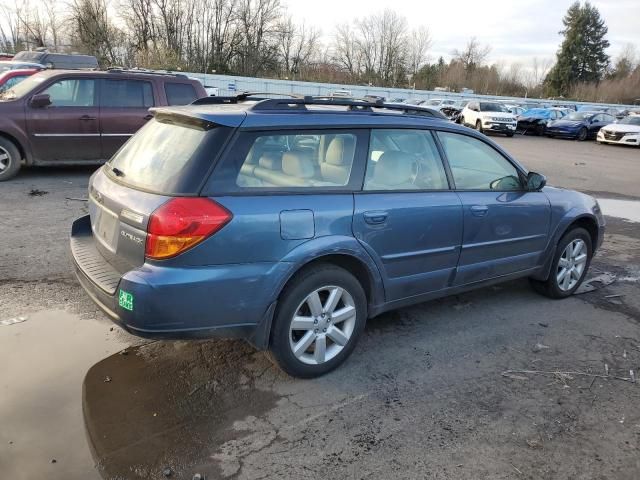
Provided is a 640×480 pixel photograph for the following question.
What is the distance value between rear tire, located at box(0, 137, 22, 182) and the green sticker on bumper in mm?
6906

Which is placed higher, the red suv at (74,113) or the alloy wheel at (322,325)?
the red suv at (74,113)

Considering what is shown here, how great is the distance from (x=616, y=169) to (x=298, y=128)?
15799 millimetres

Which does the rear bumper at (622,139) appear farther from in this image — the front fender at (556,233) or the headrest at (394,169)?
the headrest at (394,169)

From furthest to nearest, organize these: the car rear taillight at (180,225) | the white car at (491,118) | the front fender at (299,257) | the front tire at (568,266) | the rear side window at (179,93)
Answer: the white car at (491,118)
the rear side window at (179,93)
the front tire at (568,266)
the front fender at (299,257)
the car rear taillight at (180,225)

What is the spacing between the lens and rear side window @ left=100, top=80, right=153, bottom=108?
903 centimetres

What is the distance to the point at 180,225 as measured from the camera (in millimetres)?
2764

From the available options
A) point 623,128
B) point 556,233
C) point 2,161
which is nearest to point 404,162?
point 556,233

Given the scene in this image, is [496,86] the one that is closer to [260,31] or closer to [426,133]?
[260,31]

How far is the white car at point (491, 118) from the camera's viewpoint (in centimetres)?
2577

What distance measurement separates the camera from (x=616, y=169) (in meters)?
16.1

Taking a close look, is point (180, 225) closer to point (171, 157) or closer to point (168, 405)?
point (171, 157)

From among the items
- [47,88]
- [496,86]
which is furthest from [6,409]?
[496,86]

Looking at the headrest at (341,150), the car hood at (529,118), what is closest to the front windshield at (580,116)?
the car hood at (529,118)

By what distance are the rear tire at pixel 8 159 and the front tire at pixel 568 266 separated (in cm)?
788
